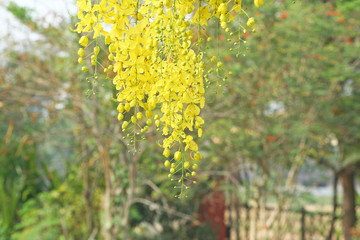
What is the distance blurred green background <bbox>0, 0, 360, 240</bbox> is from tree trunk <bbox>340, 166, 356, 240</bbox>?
0.04ft

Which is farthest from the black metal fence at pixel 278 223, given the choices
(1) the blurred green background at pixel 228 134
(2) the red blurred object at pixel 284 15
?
(2) the red blurred object at pixel 284 15

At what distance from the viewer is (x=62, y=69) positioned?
12.6 feet

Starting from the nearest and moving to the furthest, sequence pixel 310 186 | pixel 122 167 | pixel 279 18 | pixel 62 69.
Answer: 1. pixel 122 167
2. pixel 279 18
3. pixel 62 69
4. pixel 310 186

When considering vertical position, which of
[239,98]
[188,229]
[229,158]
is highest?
[239,98]

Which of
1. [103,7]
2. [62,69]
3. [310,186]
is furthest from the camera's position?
[310,186]

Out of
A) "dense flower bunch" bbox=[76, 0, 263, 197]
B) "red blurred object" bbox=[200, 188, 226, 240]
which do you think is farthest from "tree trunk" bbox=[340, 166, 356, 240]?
"dense flower bunch" bbox=[76, 0, 263, 197]

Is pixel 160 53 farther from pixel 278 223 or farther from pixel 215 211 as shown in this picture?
pixel 215 211

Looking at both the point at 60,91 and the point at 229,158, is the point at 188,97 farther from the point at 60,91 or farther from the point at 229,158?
the point at 229,158

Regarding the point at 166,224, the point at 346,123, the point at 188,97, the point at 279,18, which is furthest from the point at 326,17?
the point at 188,97

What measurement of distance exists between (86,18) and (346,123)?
3.06m

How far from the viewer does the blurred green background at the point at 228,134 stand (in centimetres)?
335

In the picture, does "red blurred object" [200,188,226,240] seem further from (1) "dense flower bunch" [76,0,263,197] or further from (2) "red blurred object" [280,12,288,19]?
(1) "dense flower bunch" [76,0,263,197]

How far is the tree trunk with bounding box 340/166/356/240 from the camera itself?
4.43 meters

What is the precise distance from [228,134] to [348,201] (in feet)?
6.15
